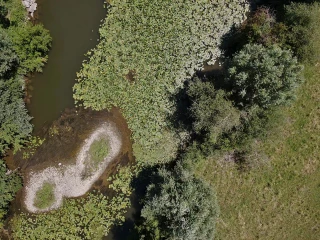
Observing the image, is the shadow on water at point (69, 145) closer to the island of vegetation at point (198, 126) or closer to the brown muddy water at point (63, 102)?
the brown muddy water at point (63, 102)

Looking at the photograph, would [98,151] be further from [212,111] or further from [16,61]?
[212,111]

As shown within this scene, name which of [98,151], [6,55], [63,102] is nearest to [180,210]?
[98,151]

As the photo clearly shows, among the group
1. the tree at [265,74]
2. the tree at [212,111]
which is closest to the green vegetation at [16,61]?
the tree at [212,111]

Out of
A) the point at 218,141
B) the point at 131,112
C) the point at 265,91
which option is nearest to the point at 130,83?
the point at 131,112

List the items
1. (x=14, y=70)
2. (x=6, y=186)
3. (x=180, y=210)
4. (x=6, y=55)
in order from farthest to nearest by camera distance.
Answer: (x=6, y=186), (x=14, y=70), (x=6, y=55), (x=180, y=210)

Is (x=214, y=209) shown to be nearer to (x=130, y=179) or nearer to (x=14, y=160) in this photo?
(x=130, y=179)

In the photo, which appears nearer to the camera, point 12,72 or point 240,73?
point 240,73

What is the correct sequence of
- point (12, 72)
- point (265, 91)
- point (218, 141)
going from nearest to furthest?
point (265, 91)
point (218, 141)
point (12, 72)
